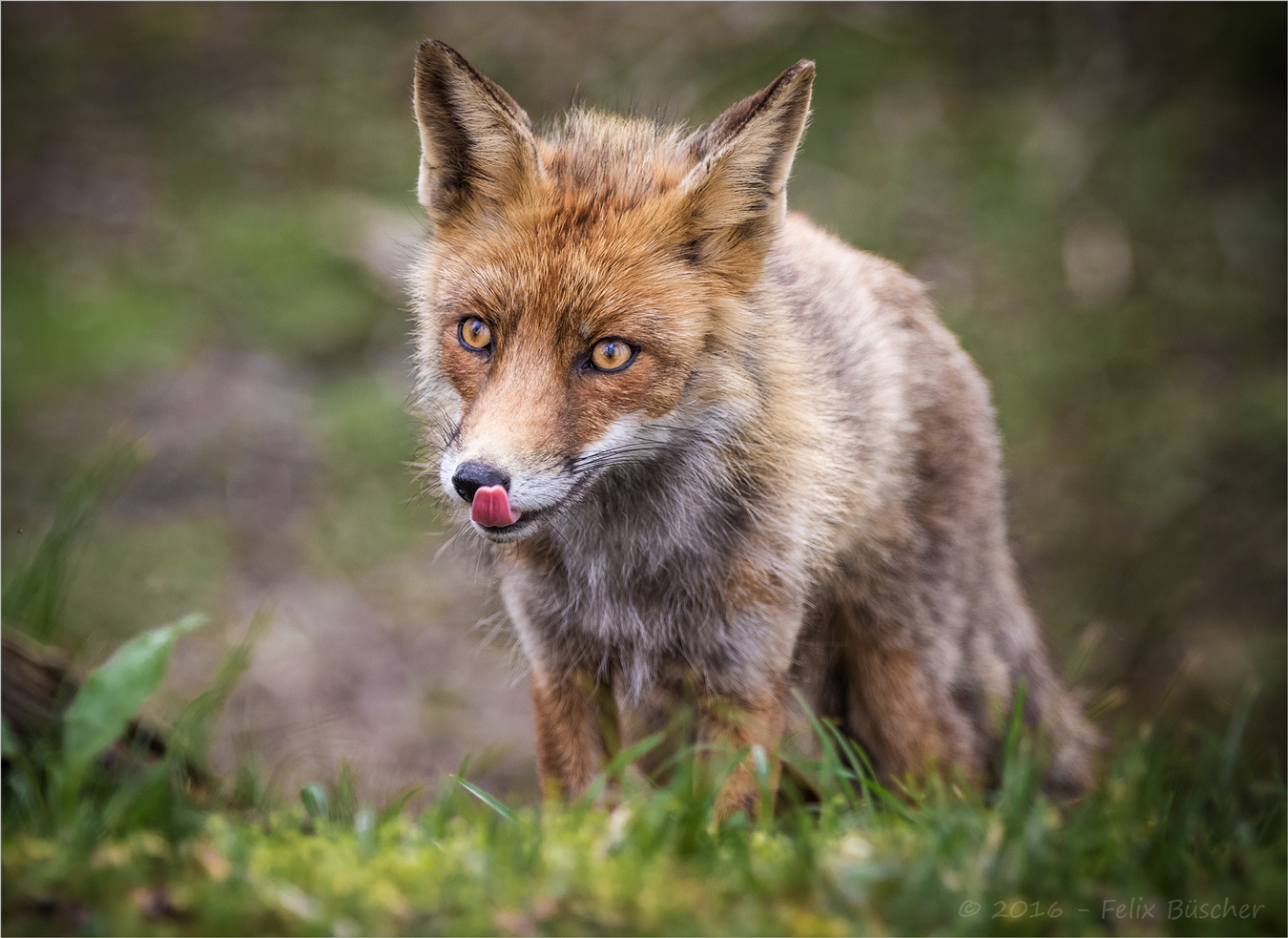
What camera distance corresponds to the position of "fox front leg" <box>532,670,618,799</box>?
376 centimetres

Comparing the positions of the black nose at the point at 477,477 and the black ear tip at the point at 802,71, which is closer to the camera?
the black nose at the point at 477,477

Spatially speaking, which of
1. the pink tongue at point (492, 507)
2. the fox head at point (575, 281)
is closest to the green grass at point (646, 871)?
the pink tongue at point (492, 507)

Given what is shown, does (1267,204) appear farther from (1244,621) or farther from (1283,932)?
(1283,932)

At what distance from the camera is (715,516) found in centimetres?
364

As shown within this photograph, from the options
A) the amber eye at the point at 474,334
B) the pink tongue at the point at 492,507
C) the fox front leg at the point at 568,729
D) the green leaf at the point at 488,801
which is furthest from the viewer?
the fox front leg at the point at 568,729

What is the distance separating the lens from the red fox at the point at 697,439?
3.22 metres

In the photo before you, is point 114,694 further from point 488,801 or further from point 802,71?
point 802,71

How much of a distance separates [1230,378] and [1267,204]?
5.31 ft

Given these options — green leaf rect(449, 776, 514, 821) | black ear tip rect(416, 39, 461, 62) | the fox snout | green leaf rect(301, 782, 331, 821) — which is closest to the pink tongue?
the fox snout

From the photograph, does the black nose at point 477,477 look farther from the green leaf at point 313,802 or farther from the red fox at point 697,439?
the green leaf at point 313,802

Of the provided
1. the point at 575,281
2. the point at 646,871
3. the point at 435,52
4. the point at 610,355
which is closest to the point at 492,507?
the point at 610,355

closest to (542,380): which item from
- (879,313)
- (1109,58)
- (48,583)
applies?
(879,313)

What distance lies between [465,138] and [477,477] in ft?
4.44

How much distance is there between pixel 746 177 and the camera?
11.2 ft
